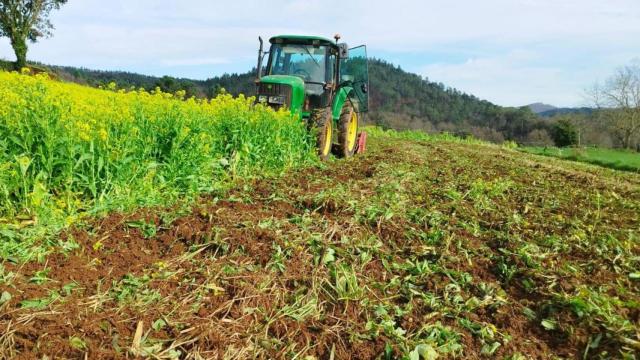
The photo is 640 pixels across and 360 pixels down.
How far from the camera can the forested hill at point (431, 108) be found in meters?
62.8

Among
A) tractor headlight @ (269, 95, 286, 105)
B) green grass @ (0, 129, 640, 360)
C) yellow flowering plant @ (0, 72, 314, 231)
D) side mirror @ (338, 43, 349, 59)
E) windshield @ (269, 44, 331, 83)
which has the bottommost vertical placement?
green grass @ (0, 129, 640, 360)

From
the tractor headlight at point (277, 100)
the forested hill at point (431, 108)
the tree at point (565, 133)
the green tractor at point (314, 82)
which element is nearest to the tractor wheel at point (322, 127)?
the green tractor at point (314, 82)

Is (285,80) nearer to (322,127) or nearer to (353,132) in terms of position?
(322,127)

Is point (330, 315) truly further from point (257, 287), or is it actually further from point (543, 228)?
point (543, 228)

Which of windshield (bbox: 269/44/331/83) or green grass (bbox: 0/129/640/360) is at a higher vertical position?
windshield (bbox: 269/44/331/83)

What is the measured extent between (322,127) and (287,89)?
3.24ft

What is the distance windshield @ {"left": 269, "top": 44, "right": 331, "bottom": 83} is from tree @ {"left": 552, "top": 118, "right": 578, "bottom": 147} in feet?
165

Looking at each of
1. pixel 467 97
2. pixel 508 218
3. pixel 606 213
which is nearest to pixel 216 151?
pixel 508 218

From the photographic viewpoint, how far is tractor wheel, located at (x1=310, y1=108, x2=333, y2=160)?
8.94 metres

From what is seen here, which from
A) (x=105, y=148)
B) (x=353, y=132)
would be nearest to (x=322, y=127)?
(x=353, y=132)

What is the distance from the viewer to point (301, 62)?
379 inches

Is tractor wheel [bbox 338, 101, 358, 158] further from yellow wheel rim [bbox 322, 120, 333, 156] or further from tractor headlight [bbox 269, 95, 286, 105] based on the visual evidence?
tractor headlight [bbox 269, 95, 286, 105]

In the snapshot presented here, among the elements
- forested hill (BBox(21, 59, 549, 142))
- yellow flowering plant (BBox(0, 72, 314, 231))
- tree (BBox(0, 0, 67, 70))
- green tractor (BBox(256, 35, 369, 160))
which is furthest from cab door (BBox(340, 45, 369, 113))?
forested hill (BBox(21, 59, 549, 142))

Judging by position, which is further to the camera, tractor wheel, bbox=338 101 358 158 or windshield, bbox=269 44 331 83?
tractor wheel, bbox=338 101 358 158
